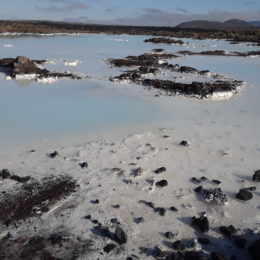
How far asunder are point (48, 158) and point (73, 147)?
770 millimetres

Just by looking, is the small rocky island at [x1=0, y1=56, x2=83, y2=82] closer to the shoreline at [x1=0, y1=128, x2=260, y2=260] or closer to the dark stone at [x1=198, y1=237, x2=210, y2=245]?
the shoreline at [x1=0, y1=128, x2=260, y2=260]

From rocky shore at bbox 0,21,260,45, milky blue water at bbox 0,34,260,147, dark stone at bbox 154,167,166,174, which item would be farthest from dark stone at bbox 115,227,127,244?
rocky shore at bbox 0,21,260,45

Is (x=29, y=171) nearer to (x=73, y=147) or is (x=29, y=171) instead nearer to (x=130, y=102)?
(x=73, y=147)

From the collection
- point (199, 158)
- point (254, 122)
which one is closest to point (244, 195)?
point (199, 158)

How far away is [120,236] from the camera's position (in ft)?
16.6

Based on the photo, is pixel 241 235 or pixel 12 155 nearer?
pixel 241 235

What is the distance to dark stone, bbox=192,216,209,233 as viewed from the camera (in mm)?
5340

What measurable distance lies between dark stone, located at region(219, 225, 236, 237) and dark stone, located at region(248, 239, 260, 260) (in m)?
0.44

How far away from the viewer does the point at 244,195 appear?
20.7ft

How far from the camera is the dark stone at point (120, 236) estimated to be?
5023mm

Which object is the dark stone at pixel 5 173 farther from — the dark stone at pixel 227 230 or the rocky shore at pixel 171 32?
the rocky shore at pixel 171 32

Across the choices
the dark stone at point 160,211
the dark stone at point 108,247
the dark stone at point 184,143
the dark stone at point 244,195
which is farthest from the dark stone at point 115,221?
the dark stone at point 184,143

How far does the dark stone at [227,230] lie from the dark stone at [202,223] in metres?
0.23

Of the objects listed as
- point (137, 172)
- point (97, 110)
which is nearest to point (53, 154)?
point (137, 172)
